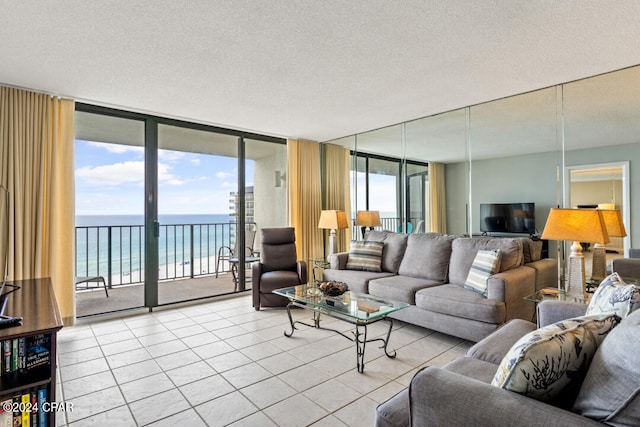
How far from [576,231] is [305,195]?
153 inches

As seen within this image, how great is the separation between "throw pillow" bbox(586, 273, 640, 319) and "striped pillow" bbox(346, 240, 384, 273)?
262 cm

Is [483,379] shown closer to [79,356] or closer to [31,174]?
[79,356]

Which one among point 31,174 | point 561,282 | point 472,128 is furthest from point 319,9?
point 561,282

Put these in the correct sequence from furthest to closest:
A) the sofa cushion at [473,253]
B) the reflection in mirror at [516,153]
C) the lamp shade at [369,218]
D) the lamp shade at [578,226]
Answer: the lamp shade at [369,218]
the reflection in mirror at [516,153]
the sofa cushion at [473,253]
the lamp shade at [578,226]

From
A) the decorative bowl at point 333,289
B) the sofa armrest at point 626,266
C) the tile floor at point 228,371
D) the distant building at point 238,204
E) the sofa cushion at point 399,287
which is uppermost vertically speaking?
the distant building at point 238,204

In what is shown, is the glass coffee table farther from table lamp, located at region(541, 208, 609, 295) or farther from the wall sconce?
the wall sconce

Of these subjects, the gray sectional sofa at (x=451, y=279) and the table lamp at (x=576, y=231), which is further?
the gray sectional sofa at (x=451, y=279)

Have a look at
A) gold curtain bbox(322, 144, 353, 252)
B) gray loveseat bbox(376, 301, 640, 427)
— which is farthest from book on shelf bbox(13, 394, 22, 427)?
gold curtain bbox(322, 144, 353, 252)

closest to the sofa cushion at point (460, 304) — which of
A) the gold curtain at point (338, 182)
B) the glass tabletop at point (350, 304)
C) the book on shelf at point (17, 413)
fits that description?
the glass tabletop at point (350, 304)

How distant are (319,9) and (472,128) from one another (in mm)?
2812

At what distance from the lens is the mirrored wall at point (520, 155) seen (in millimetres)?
3236

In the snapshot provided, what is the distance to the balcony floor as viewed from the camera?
4.21m

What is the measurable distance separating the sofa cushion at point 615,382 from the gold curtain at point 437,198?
134 inches

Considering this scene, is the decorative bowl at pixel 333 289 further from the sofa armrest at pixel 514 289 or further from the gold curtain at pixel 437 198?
the gold curtain at pixel 437 198
